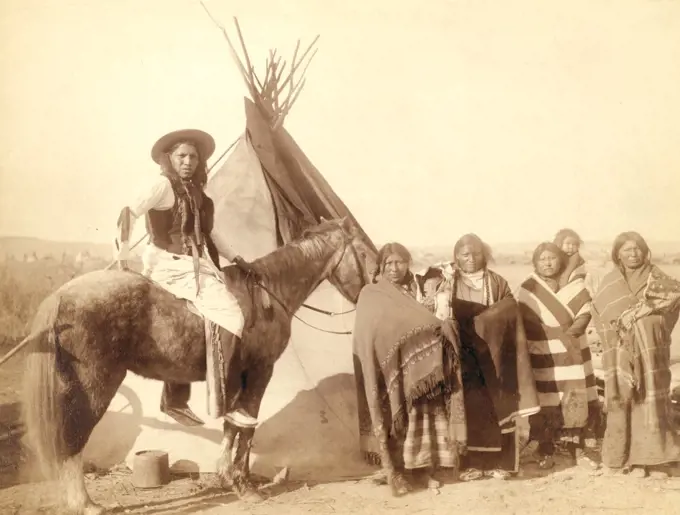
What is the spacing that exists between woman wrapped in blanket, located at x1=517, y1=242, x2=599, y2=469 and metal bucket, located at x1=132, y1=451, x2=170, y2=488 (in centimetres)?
179

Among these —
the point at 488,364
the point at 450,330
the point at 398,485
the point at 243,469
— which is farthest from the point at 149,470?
the point at 488,364

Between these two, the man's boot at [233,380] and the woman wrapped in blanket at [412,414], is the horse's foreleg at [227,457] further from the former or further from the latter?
the woman wrapped in blanket at [412,414]

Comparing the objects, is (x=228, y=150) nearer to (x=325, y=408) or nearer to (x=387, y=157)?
(x=387, y=157)

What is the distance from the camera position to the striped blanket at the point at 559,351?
3.22 meters

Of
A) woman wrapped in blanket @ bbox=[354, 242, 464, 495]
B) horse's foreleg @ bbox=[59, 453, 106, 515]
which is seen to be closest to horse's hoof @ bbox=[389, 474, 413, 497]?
woman wrapped in blanket @ bbox=[354, 242, 464, 495]

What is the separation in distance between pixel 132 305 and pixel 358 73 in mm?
1653

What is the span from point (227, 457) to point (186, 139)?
1.51 m

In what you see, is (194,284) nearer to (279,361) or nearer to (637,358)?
(279,361)

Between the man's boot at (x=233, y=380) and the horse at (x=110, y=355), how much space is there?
0.03 m

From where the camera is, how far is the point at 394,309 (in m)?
3.08

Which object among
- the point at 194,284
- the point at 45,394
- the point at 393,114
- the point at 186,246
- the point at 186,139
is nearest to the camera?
the point at 45,394

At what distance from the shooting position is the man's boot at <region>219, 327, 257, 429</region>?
2.95 meters

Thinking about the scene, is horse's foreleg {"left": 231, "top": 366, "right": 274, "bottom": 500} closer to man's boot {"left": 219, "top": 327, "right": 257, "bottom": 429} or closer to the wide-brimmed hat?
man's boot {"left": 219, "top": 327, "right": 257, "bottom": 429}

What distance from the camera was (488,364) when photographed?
3.15 meters
